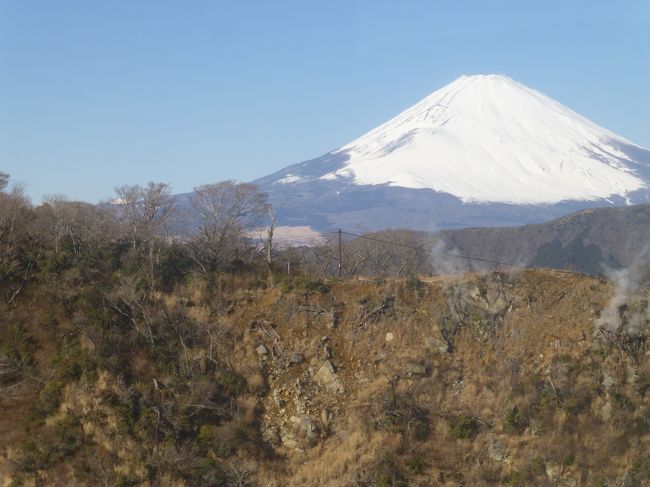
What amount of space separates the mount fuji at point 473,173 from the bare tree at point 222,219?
114 meters

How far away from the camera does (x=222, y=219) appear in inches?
937

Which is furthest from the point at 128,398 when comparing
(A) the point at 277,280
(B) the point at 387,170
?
(B) the point at 387,170

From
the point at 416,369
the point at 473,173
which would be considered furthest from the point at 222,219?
the point at 473,173

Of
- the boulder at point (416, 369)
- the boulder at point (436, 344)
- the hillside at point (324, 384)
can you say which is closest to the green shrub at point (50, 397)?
the hillside at point (324, 384)

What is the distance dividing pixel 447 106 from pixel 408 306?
172665 millimetres

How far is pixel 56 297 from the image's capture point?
1845cm

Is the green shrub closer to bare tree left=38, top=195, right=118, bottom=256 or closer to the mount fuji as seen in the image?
bare tree left=38, top=195, right=118, bottom=256

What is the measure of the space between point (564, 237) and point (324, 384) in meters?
55.8

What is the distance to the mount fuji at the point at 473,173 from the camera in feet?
500

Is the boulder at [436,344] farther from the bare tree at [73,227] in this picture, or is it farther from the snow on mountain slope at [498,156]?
the snow on mountain slope at [498,156]

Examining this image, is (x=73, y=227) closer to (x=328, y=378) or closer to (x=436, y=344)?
(x=328, y=378)

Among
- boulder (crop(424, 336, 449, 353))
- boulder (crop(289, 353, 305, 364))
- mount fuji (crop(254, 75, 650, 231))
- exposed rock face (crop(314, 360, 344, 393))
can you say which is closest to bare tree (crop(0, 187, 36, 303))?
boulder (crop(289, 353, 305, 364))

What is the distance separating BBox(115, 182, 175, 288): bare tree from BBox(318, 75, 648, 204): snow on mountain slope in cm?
13537

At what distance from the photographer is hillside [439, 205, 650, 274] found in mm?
60938
